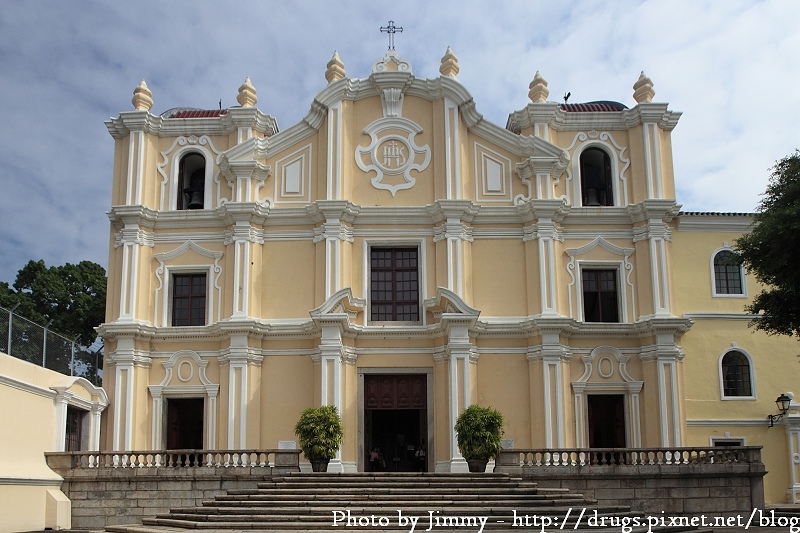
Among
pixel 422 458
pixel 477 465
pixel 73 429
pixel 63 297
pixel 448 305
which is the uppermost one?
pixel 63 297

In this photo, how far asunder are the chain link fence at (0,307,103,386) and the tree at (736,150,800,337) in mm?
17545

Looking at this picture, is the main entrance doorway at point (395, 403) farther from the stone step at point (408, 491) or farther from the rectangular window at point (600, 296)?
the rectangular window at point (600, 296)

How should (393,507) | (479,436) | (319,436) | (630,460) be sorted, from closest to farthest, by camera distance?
(393,507) → (479,436) → (319,436) → (630,460)

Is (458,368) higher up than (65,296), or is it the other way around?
(65,296)

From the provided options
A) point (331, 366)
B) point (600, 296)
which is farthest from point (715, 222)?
point (331, 366)

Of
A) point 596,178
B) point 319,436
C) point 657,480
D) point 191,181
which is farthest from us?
point 191,181

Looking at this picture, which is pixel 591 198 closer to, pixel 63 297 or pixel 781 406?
pixel 781 406

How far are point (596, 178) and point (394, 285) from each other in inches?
293

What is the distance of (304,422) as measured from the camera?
22.5 metres

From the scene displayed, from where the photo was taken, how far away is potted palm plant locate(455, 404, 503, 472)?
22109 mm

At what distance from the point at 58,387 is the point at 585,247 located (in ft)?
49.6

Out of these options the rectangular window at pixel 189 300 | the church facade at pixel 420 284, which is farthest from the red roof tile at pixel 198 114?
the rectangular window at pixel 189 300

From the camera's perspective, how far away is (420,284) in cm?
2631

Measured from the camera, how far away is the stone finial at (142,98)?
2775cm
